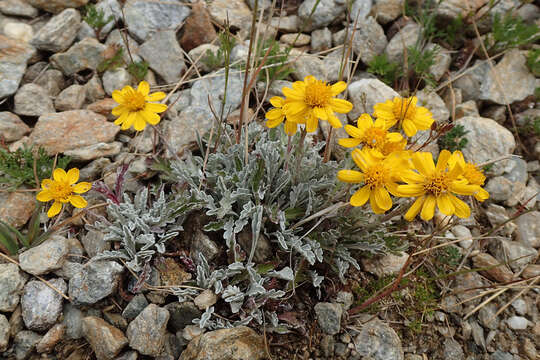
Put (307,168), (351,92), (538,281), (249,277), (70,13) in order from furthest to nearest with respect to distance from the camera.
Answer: (70,13) → (351,92) → (538,281) → (307,168) → (249,277)

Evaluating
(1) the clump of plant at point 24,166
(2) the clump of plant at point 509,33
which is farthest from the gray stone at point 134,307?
(2) the clump of plant at point 509,33

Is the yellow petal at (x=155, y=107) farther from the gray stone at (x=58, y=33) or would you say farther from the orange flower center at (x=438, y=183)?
the gray stone at (x=58, y=33)

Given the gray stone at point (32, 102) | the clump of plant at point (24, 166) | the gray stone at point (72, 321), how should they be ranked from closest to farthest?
1. the gray stone at point (72, 321)
2. the clump of plant at point (24, 166)
3. the gray stone at point (32, 102)

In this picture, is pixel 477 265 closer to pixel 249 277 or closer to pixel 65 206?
pixel 249 277

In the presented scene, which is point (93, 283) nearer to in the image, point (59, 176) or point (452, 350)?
point (59, 176)

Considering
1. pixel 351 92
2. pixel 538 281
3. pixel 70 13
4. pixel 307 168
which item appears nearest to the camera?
pixel 307 168

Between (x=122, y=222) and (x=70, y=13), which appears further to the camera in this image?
(x=70, y=13)

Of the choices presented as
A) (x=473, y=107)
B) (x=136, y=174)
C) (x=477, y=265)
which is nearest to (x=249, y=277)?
(x=136, y=174)

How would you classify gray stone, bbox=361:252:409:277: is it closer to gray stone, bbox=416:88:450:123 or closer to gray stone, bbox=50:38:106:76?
gray stone, bbox=416:88:450:123
